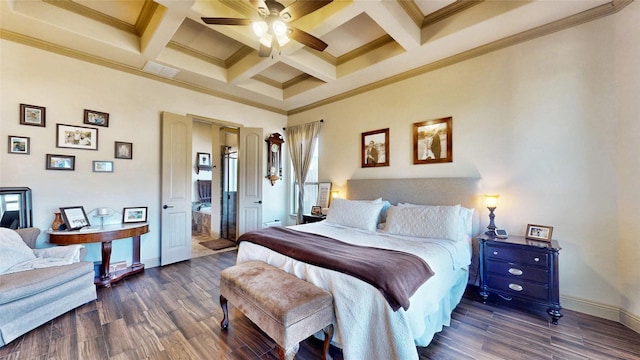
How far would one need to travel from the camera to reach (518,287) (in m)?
2.40

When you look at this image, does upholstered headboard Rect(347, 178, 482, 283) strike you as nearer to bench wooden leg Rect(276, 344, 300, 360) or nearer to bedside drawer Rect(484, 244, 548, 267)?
bedside drawer Rect(484, 244, 548, 267)

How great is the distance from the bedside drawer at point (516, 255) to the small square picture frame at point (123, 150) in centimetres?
473

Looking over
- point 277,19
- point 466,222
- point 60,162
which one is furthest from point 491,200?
point 60,162

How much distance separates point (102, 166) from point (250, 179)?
2.21 metres

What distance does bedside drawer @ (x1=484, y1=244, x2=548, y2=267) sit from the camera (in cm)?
230

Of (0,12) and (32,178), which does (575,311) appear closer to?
(32,178)

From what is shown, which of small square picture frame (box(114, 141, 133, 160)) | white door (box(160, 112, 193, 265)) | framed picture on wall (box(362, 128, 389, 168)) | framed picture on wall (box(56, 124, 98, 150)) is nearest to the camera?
framed picture on wall (box(56, 124, 98, 150))

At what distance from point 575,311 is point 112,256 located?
5.48 meters

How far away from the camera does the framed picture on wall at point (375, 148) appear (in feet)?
12.7

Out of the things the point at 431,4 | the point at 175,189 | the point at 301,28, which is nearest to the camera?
the point at 431,4

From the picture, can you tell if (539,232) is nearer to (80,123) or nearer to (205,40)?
(205,40)

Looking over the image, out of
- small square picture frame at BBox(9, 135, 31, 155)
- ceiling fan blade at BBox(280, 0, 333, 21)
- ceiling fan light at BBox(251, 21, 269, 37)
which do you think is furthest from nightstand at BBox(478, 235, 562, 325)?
small square picture frame at BBox(9, 135, 31, 155)

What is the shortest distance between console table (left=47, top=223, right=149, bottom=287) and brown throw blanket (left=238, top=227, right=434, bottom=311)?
1879 mm

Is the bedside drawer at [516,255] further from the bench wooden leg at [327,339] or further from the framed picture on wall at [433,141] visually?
the bench wooden leg at [327,339]
